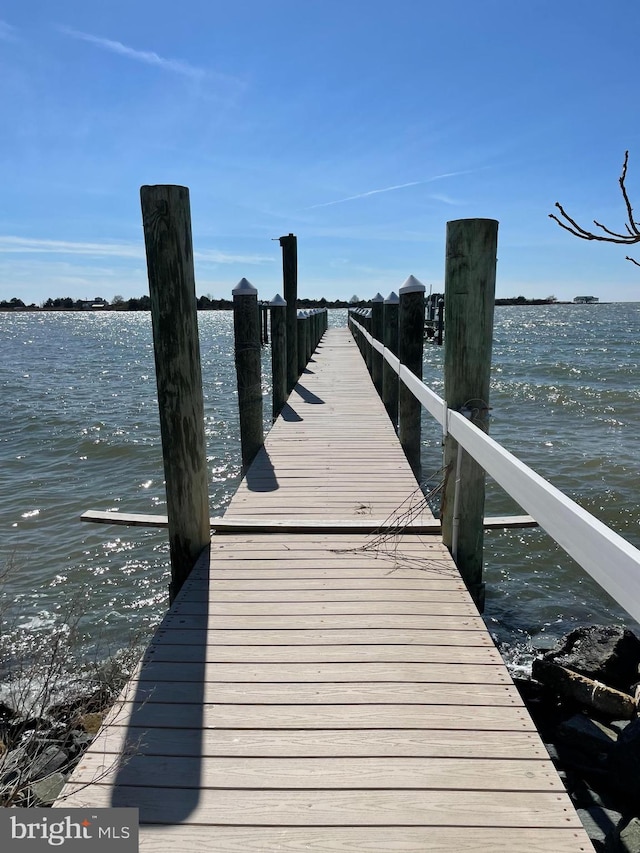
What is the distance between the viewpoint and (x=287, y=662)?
7.98ft

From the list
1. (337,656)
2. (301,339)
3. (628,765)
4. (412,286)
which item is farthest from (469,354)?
(301,339)

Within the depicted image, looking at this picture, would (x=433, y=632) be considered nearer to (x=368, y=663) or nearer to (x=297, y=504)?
(x=368, y=663)

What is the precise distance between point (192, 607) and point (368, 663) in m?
0.95

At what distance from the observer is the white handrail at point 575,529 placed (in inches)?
51.6

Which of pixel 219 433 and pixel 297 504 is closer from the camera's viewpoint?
pixel 297 504

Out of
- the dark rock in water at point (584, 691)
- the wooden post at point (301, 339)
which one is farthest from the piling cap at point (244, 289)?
the wooden post at point (301, 339)

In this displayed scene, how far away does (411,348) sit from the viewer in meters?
6.09

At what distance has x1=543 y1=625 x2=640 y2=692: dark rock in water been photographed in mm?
4016

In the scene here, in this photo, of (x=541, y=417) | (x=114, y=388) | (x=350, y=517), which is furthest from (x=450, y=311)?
(x=114, y=388)

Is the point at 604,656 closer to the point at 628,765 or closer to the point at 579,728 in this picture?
the point at 579,728

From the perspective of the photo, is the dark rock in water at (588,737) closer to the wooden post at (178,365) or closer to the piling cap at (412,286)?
the wooden post at (178,365)

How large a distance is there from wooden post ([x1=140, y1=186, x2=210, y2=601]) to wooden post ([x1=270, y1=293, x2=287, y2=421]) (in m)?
4.77

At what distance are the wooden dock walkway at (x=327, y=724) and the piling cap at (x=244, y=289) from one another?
117 inches

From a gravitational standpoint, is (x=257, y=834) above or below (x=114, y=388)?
above
